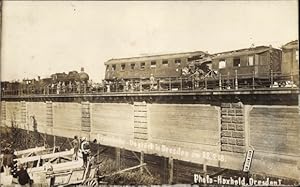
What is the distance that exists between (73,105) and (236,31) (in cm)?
83

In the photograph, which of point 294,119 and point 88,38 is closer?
point 294,119

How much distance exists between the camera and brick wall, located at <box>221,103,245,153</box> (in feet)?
5.22

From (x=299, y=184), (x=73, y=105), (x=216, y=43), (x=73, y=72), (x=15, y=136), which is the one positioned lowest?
(x=299, y=184)

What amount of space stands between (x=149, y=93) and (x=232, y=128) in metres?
0.40

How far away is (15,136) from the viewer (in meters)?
1.78

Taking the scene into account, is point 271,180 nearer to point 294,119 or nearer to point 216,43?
point 294,119

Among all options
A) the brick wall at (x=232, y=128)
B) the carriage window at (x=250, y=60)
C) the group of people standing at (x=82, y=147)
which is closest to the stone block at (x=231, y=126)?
the brick wall at (x=232, y=128)

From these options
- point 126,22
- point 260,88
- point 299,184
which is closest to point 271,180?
point 299,184

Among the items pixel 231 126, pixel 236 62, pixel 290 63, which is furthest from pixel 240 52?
pixel 231 126

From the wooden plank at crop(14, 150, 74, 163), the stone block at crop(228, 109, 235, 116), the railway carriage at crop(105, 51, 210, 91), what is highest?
the railway carriage at crop(105, 51, 210, 91)

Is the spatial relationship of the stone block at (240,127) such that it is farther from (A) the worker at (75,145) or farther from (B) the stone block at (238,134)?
(A) the worker at (75,145)

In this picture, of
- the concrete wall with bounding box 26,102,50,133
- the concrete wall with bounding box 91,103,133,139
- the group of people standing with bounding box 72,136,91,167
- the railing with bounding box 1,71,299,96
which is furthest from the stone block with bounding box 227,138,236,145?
the concrete wall with bounding box 26,102,50,133

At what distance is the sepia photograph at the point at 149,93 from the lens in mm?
1574

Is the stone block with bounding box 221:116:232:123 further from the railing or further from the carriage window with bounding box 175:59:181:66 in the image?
the carriage window with bounding box 175:59:181:66
